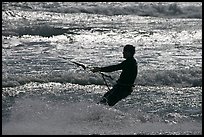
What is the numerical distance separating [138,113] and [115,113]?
1.87 feet

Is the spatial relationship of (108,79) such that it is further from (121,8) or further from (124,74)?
(121,8)

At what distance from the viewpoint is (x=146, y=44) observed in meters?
26.6

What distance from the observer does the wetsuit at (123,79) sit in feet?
30.7

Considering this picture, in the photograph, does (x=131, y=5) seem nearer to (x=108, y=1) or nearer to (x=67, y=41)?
(x=108, y=1)

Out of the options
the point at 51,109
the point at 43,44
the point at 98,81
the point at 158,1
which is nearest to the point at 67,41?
the point at 43,44

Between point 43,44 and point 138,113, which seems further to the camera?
point 43,44

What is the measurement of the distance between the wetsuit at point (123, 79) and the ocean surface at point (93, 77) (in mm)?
863

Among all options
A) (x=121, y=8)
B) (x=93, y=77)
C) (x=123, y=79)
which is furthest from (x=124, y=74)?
(x=121, y=8)

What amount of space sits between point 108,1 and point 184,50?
2747cm

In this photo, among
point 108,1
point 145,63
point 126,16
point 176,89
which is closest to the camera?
point 176,89

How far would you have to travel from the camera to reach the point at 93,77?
17.7 metres

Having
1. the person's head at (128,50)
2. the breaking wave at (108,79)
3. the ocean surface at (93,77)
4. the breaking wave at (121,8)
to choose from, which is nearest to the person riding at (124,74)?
the person's head at (128,50)

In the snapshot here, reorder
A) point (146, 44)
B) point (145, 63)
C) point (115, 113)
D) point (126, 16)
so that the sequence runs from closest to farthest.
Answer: point (115, 113), point (145, 63), point (146, 44), point (126, 16)

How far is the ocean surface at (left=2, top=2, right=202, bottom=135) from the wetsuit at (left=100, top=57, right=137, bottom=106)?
2.83 ft
